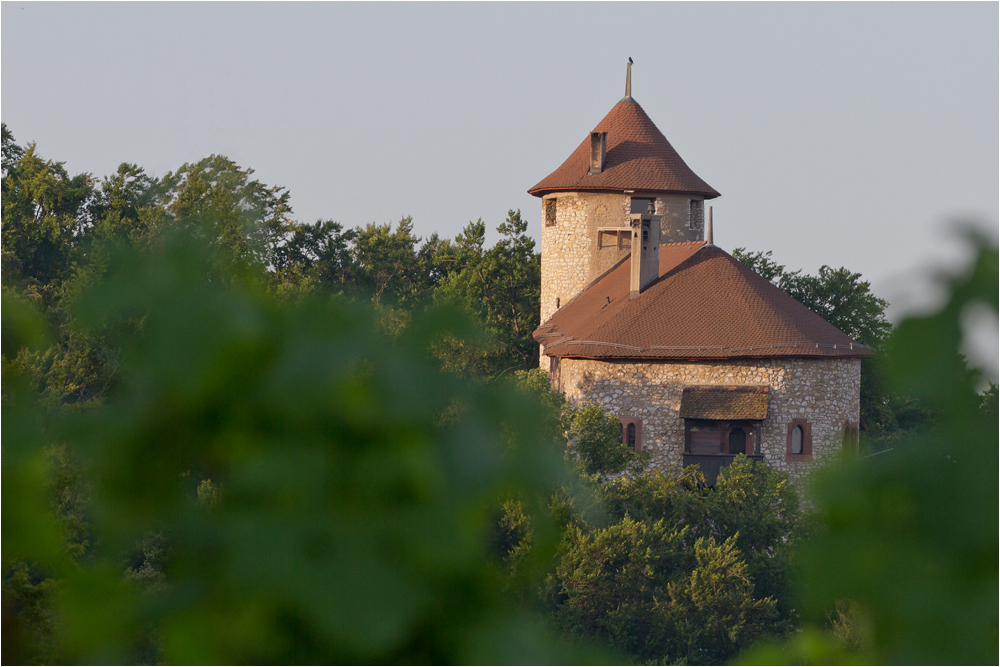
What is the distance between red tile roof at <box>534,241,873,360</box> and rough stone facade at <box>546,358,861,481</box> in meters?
0.39

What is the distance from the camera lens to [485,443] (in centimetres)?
79

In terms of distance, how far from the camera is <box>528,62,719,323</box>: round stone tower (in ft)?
108

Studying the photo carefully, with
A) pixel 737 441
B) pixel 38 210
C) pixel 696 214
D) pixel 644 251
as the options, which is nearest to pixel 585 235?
pixel 644 251

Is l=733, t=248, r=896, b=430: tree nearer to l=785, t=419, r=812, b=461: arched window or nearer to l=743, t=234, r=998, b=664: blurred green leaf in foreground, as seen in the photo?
l=785, t=419, r=812, b=461: arched window

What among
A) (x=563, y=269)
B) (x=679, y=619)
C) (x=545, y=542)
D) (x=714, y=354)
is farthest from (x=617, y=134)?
(x=545, y=542)

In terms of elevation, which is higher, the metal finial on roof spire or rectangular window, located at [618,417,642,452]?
the metal finial on roof spire

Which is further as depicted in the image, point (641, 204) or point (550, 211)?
point (550, 211)

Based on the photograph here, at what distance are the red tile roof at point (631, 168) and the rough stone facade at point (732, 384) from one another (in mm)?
8285

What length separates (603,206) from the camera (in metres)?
33.2

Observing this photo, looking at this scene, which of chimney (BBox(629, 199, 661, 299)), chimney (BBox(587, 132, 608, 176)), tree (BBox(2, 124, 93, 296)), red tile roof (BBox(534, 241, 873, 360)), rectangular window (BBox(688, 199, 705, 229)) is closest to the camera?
tree (BBox(2, 124, 93, 296))

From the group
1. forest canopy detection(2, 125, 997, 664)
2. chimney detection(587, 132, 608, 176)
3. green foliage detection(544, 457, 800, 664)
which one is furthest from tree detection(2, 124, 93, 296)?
forest canopy detection(2, 125, 997, 664)

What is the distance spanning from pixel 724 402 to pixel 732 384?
837mm

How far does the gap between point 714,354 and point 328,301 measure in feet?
87.1

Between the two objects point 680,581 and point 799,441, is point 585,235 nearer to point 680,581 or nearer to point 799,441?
point 799,441
